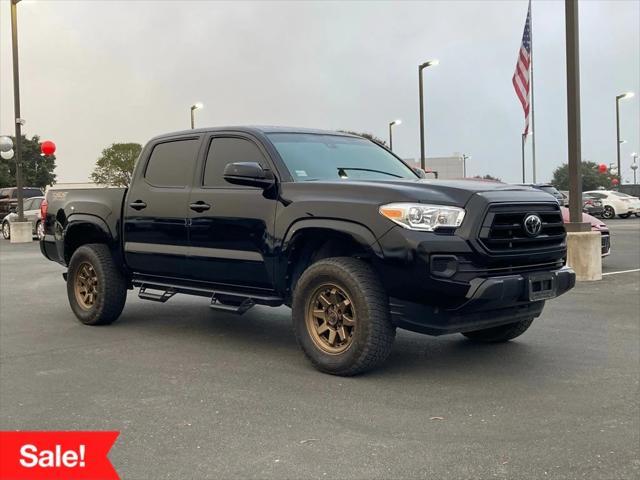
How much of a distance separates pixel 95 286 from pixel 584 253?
22.9 feet

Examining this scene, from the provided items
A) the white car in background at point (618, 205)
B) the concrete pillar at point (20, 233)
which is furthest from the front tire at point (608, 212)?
the concrete pillar at point (20, 233)

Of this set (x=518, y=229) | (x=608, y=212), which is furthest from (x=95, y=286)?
(x=608, y=212)

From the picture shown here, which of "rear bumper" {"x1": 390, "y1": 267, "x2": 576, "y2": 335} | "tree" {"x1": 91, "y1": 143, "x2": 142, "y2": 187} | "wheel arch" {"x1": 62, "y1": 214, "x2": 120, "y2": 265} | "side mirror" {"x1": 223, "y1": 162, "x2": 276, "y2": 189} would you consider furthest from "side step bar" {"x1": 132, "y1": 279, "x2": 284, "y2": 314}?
"tree" {"x1": 91, "y1": 143, "x2": 142, "y2": 187}

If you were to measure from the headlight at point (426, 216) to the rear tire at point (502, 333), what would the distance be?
1766mm

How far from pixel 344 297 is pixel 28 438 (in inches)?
92.8

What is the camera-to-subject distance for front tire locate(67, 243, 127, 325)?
7.19 m

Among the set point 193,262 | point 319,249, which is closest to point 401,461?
point 319,249

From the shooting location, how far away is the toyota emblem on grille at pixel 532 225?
5223 millimetres

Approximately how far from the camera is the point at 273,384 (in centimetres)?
506

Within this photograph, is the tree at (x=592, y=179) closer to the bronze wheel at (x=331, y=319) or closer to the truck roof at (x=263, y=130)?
the truck roof at (x=263, y=130)

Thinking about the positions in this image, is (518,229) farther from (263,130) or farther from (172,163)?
(172,163)

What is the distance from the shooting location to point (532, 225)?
5270 millimetres

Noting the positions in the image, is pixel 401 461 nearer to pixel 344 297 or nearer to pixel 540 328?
pixel 344 297

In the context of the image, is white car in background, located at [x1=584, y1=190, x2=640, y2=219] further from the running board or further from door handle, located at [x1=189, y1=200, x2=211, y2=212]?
door handle, located at [x1=189, y1=200, x2=211, y2=212]
